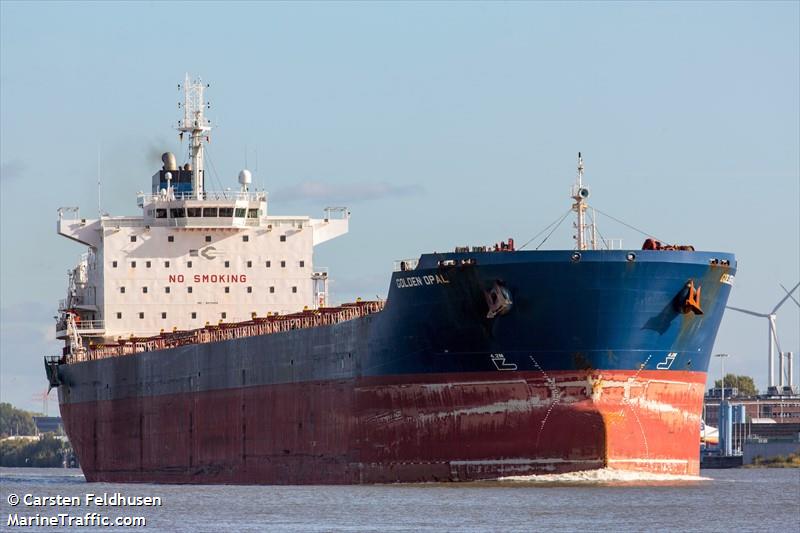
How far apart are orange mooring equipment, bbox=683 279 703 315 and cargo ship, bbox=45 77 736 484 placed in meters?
0.04

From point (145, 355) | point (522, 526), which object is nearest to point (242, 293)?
point (145, 355)

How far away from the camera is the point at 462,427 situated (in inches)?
1593

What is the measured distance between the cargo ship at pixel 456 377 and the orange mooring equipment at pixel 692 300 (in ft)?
0.14

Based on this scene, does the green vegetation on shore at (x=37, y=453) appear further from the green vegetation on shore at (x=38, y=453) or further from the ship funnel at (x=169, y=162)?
the ship funnel at (x=169, y=162)

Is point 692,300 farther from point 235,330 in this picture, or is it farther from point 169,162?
point 169,162

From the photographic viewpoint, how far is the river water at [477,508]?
105 feet

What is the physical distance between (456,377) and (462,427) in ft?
3.61

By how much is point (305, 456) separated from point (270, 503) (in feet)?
25.4

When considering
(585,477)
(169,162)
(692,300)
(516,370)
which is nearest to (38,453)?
(169,162)

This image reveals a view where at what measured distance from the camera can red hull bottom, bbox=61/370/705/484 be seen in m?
39.5

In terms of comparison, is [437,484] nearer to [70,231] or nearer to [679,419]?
[679,419]

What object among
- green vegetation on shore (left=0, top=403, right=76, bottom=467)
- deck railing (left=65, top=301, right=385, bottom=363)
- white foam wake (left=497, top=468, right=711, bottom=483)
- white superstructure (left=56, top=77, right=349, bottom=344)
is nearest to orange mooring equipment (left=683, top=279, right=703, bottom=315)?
white foam wake (left=497, top=468, right=711, bottom=483)

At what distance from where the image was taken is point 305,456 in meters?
45.4

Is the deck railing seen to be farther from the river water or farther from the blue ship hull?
the river water
